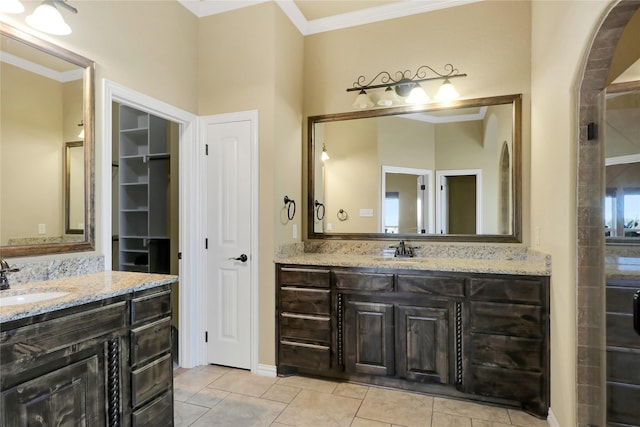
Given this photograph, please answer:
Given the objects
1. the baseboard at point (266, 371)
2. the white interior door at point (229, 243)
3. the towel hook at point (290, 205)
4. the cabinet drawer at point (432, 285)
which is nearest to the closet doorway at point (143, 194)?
the white interior door at point (229, 243)

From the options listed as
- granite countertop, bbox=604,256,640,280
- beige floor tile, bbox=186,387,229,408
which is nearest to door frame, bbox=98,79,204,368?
beige floor tile, bbox=186,387,229,408

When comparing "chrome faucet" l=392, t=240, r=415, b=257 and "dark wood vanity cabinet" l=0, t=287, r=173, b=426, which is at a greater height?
"chrome faucet" l=392, t=240, r=415, b=257

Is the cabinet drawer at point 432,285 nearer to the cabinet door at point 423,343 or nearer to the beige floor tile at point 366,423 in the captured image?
the cabinet door at point 423,343

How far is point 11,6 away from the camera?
163cm

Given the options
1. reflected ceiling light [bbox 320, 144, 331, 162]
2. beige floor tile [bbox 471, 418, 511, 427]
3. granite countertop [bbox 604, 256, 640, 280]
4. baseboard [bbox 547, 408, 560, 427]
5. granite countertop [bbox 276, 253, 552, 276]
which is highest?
reflected ceiling light [bbox 320, 144, 331, 162]

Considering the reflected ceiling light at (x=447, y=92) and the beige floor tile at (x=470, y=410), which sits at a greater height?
the reflected ceiling light at (x=447, y=92)

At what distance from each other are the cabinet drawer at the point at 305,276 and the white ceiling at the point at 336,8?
2.23 m

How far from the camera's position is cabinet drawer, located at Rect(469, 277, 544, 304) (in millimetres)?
2137

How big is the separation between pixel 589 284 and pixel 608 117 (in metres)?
0.84

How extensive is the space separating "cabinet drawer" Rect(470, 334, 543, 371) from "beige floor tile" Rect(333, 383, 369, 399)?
81 cm

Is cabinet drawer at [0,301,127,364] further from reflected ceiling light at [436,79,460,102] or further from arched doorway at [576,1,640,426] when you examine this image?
reflected ceiling light at [436,79,460,102]

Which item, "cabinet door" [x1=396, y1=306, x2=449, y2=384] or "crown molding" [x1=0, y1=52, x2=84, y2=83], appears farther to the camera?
"cabinet door" [x1=396, y1=306, x2=449, y2=384]

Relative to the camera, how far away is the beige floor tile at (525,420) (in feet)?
6.69

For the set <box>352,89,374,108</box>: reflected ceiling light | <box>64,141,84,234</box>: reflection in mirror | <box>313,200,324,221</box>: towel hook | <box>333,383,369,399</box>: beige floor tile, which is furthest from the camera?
<box>313,200,324,221</box>: towel hook
